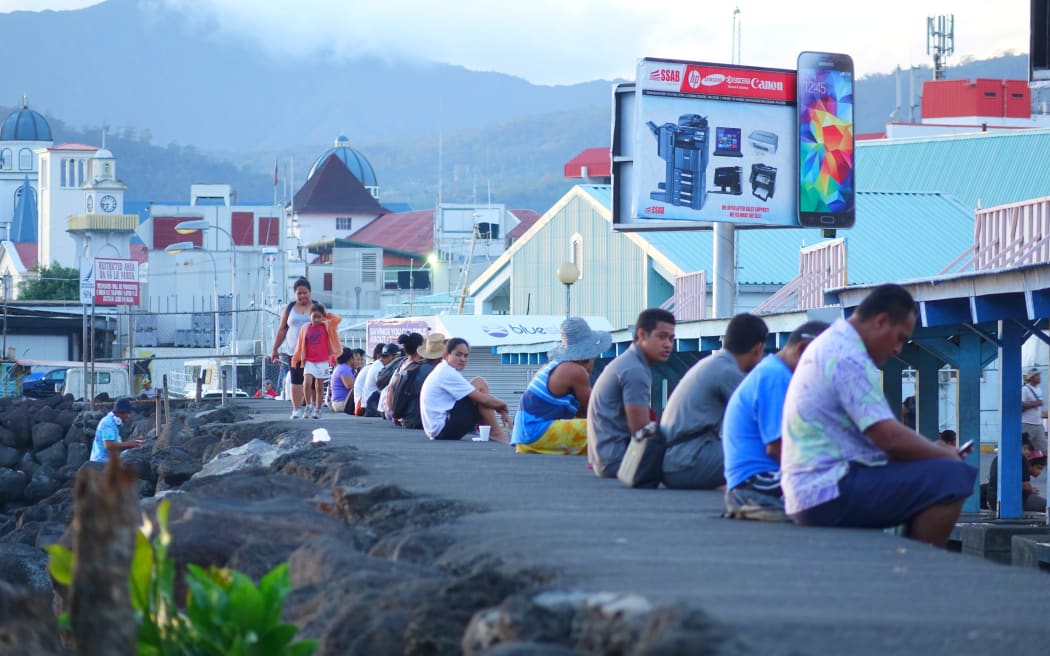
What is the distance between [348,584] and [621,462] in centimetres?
471

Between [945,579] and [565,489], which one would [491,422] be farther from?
[945,579]

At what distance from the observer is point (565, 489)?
10.5 m

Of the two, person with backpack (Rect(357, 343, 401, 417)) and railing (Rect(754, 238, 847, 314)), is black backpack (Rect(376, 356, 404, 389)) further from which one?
railing (Rect(754, 238, 847, 314))

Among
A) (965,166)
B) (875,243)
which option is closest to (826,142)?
(875,243)

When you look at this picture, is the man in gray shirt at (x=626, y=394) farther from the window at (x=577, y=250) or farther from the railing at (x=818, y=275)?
the window at (x=577, y=250)

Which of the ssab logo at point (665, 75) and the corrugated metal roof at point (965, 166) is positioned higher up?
the corrugated metal roof at point (965, 166)

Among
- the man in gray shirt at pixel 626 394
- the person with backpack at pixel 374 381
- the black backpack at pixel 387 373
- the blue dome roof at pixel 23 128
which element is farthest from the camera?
the blue dome roof at pixel 23 128

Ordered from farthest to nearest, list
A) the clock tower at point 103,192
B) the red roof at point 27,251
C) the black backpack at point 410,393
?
the red roof at point 27,251 < the clock tower at point 103,192 < the black backpack at point 410,393

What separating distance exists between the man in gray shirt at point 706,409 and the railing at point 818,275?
1333 centimetres

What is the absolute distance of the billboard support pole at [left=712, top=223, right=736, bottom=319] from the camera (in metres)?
25.3

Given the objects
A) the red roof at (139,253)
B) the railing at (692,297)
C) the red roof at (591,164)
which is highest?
the red roof at (591,164)

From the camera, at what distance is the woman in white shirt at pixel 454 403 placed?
16.2 m

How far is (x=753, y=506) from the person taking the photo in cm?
855

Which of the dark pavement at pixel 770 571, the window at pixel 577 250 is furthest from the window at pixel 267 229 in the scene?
the dark pavement at pixel 770 571
